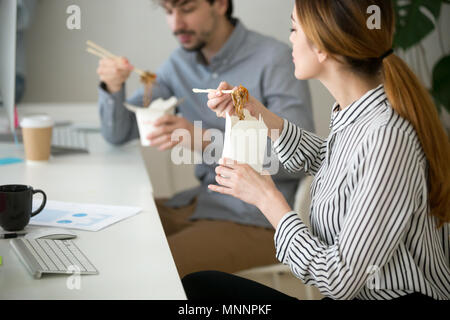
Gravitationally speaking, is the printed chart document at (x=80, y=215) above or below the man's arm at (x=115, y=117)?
below

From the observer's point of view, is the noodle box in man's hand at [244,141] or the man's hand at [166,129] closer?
the noodle box in man's hand at [244,141]

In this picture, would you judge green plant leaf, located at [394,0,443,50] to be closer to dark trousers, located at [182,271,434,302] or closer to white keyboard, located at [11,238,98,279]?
dark trousers, located at [182,271,434,302]

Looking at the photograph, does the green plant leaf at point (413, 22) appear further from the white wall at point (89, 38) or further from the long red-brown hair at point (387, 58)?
the long red-brown hair at point (387, 58)

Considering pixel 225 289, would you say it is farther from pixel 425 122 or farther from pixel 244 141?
pixel 425 122

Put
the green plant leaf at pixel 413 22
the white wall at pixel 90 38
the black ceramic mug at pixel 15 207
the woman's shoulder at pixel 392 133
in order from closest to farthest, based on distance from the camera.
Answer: the woman's shoulder at pixel 392 133 → the black ceramic mug at pixel 15 207 → the green plant leaf at pixel 413 22 → the white wall at pixel 90 38

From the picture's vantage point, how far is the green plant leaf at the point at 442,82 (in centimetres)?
266

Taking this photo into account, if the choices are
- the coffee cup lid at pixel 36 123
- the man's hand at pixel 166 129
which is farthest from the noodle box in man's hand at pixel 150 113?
the coffee cup lid at pixel 36 123

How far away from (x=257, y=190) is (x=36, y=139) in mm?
940

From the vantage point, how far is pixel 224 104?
1.12 metres

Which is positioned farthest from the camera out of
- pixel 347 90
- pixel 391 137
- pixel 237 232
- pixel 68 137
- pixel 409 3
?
pixel 409 3

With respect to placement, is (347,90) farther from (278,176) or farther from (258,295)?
(278,176)

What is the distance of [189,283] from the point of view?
1.28 metres

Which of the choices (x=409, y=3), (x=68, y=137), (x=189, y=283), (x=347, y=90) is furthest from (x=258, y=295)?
(x=409, y=3)
